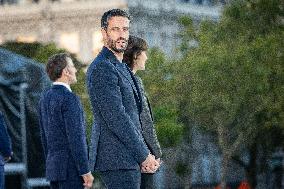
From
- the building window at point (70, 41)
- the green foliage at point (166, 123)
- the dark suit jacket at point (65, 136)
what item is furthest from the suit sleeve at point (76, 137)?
the building window at point (70, 41)

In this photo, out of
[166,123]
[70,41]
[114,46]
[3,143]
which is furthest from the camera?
[70,41]

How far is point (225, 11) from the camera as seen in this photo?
44.5 m

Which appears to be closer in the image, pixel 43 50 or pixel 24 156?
pixel 24 156

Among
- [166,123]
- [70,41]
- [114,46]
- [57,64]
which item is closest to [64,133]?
[57,64]

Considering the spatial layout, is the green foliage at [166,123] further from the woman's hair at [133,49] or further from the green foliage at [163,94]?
the woman's hair at [133,49]

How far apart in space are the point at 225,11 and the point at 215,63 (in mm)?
6329

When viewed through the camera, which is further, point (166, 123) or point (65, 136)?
point (166, 123)

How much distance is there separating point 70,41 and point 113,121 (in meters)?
55.1

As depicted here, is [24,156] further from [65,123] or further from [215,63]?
[215,63]

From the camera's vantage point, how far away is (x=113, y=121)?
23.0ft

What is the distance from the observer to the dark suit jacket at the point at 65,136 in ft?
28.4

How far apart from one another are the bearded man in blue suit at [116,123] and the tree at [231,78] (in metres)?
31.2

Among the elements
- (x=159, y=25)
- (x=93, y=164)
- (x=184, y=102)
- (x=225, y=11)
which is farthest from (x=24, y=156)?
(x=159, y=25)

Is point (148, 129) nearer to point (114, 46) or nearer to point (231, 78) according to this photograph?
point (114, 46)
